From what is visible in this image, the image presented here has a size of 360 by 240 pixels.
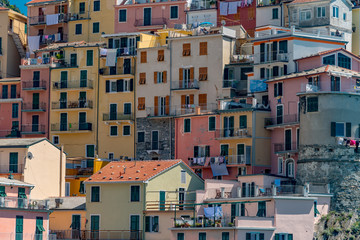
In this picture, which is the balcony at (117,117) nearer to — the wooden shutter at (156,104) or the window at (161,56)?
the wooden shutter at (156,104)

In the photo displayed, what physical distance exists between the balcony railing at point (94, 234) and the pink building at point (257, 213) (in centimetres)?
444

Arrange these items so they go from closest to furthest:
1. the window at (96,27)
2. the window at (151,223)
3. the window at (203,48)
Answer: the window at (151,223) < the window at (203,48) < the window at (96,27)

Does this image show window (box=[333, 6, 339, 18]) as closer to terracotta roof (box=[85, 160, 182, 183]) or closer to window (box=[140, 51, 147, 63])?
window (box=[140, 51, 147, 63])

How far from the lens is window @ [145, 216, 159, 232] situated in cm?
8481

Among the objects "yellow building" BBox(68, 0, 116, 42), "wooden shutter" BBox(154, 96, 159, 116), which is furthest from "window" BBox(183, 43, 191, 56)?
"yellow building" BBox(68, 0, 116, 42)

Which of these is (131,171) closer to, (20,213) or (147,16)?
(20,213)

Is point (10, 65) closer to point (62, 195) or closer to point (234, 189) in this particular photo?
point (62, 195)

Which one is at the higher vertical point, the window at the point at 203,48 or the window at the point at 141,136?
the window at the point at 203,48

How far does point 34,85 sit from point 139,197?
27.0 metres

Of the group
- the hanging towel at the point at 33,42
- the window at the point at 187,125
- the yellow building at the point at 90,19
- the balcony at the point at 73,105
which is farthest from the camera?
the hanging towel at the point at 33,42

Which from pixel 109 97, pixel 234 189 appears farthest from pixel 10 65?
pixel 234 189

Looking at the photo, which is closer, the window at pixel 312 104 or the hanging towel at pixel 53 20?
the window at pixel 312 104

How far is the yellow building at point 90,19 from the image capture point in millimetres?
114250

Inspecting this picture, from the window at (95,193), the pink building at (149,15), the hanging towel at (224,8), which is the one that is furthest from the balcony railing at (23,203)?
the hanging towel at (224,8)
